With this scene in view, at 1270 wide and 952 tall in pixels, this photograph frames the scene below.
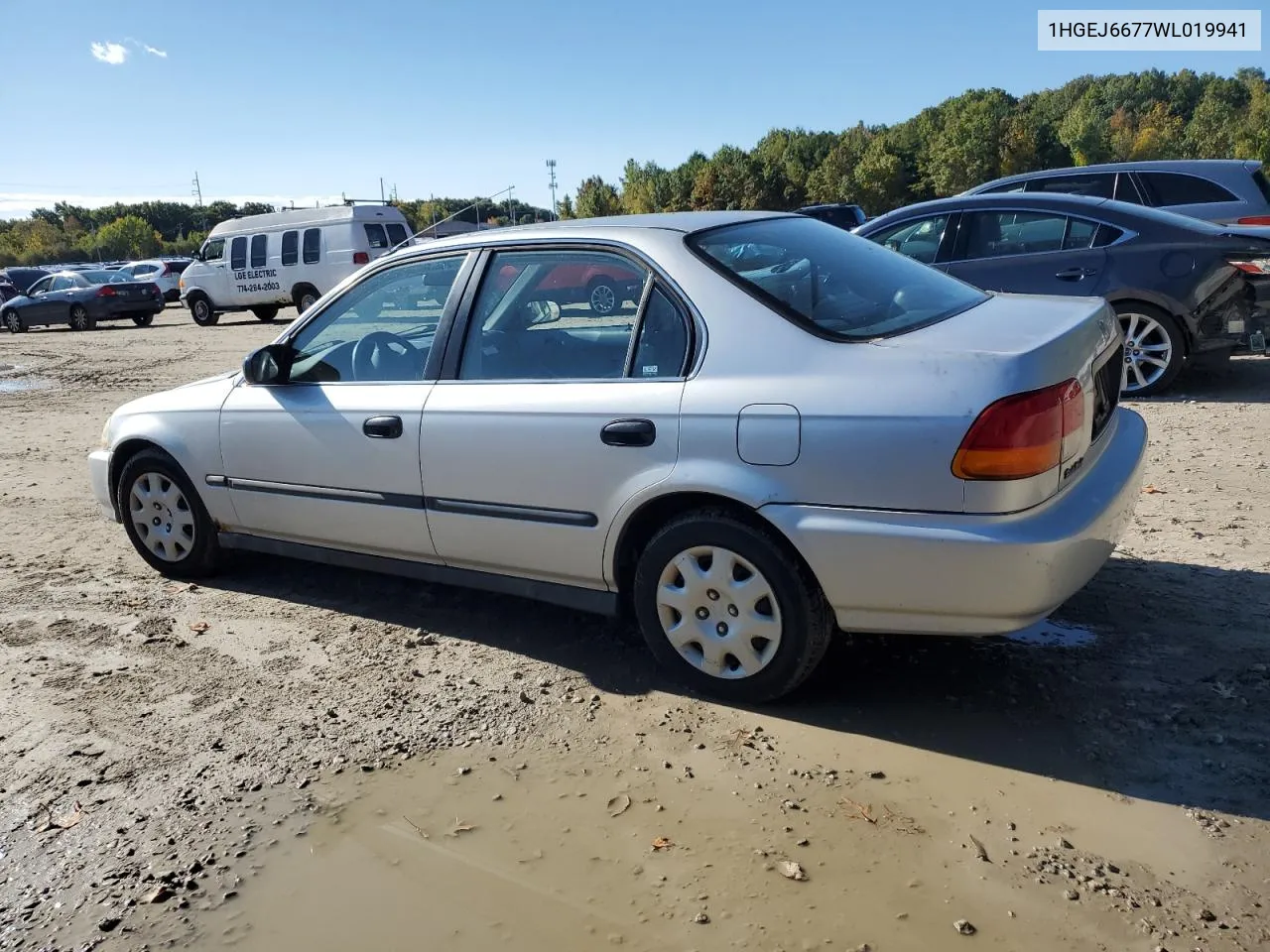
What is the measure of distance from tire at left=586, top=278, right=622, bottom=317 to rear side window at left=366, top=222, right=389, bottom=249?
18.5 m

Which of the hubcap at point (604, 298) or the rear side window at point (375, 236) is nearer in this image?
the hubcap at point (604, 298)

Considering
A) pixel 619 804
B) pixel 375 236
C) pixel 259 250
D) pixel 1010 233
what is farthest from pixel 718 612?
pixel 259 250

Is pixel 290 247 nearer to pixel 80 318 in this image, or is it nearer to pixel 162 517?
pixel 80 318

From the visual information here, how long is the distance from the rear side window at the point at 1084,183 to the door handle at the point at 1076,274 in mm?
2698

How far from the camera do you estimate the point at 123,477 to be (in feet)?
17.2

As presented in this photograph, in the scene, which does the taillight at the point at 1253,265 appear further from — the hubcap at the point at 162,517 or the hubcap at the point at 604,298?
the hubcap at the point at 162,517

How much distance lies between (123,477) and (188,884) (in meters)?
3.01

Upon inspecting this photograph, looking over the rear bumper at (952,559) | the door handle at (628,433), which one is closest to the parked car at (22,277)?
the door handle at (628,433)

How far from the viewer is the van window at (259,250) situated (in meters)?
22.2

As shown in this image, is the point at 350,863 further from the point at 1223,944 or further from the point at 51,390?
the point at 51,390

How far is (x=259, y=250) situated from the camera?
2234cm

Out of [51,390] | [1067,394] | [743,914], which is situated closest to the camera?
[743,914]

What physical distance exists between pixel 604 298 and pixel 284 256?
19856mm

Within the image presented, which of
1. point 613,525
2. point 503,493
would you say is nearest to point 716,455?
point 613,525
